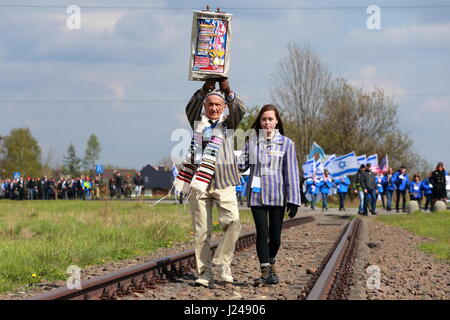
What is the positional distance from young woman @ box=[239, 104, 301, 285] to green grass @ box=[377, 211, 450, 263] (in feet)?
16.7

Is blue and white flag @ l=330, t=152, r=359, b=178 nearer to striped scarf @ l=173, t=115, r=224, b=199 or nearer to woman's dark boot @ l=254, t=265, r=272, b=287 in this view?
woman's dark boot @ l=254, t=265, r=272, b=287

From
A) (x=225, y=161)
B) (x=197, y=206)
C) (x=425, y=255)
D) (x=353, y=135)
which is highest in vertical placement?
(x=353, y=135)

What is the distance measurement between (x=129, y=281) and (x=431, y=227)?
1505 centimetres

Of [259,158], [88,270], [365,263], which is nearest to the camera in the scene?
[259,158]

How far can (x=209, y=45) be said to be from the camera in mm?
7129

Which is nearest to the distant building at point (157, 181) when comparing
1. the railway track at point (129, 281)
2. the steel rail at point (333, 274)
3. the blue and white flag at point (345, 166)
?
the blue and white flag at point (345, 166)

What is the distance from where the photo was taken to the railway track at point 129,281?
6.39 meters

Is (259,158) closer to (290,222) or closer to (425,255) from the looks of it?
(425,255)

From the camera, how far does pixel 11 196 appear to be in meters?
52.3

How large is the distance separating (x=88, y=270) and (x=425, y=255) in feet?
21.2

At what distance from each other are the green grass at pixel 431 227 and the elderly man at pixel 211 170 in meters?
5.56

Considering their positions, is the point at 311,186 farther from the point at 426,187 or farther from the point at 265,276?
the point at 265,276

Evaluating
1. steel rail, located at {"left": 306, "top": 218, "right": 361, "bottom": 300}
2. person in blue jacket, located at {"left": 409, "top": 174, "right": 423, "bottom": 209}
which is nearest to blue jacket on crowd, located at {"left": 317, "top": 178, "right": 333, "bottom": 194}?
person in blue jacket, located at {"left": 409, "top": 174, "right": 423, "bottom": 209}
